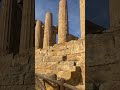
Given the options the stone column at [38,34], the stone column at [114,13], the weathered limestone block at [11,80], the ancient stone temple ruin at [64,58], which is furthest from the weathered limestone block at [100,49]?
the stone column at [38,34]

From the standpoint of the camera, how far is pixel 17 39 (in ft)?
26.3

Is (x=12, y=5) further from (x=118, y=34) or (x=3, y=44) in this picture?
(x=118, y=34)

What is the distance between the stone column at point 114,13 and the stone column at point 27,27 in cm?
294

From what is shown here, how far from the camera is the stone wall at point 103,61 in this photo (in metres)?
4.11

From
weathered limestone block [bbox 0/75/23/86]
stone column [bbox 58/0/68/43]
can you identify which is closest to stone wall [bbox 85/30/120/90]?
weathered limestone block [bbox 0/75/23/86]

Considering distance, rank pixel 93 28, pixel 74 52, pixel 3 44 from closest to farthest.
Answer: pixel 93 28 < pixel 3 44 < pixel 74 52

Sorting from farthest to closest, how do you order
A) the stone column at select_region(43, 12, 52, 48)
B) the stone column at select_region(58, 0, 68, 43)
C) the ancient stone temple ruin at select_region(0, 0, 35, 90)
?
1. the stone column at select_region(43, 12, 52, 48)
2. the stone column at select_region(58, 0, 68, 43)
3. the ancient stone temple ruin at select_region(0, 0, 35, 90)

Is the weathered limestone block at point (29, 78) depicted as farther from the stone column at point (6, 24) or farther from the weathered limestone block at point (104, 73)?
the weathered limestone block at point (104, 73)

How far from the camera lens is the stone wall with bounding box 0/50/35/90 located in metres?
6.46

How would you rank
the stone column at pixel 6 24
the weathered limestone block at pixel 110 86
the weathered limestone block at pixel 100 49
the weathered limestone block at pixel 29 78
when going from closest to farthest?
the weathered limestone block at pixel 110 86, the weathered limestone block at pixel 100 49, the weathered limestone block at pixel 29 78, the stone column at pixel 6 24

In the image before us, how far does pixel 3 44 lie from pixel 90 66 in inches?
158

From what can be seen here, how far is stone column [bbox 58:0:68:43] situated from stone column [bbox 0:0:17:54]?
17766mm

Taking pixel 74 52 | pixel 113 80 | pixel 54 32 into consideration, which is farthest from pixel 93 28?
pixel 54 32

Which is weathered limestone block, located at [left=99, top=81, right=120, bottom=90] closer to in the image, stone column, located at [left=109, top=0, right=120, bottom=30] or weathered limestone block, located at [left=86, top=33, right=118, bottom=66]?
weathered limestone block, located at [left=86, top=33, right=118, bottom=66]
